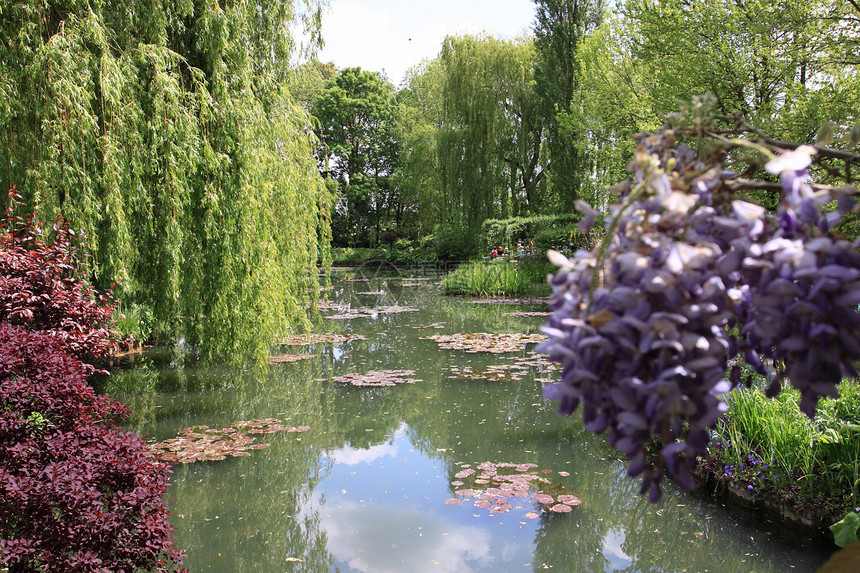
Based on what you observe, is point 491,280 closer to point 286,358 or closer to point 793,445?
point 286,358

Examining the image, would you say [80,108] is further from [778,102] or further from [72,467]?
[778,102]

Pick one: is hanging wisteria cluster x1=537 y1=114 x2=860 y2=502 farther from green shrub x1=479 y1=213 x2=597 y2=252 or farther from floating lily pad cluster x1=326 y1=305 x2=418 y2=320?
green shrub x1=479 y1=213 x2=597 y2=252

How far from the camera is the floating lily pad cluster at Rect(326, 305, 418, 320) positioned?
13.8m

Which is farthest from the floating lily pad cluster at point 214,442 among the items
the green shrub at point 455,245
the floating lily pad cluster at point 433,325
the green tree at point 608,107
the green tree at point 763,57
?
the green shrub at point 455,245

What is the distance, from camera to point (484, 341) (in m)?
10.2

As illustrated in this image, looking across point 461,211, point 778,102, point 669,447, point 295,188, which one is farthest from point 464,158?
point 669,447

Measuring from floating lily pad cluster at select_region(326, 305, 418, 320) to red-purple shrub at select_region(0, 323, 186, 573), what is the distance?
10288mm

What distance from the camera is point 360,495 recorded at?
4.79m

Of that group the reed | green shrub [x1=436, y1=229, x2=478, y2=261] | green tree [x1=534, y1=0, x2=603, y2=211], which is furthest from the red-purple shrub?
green shrub [x1=436, y1=229, x2=478, y2=261]

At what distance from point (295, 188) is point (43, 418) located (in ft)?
15.7

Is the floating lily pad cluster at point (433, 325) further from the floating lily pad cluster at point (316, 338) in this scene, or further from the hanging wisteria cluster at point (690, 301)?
the hanging wisteria cluster at point (690, 301)

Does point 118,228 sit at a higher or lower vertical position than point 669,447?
higher

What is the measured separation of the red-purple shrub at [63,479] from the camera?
2564 millimetres

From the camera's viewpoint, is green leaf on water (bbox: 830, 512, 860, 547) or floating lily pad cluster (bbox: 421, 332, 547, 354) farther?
floating lily pad cluster (bbox: 421, 332, 547, 354)
